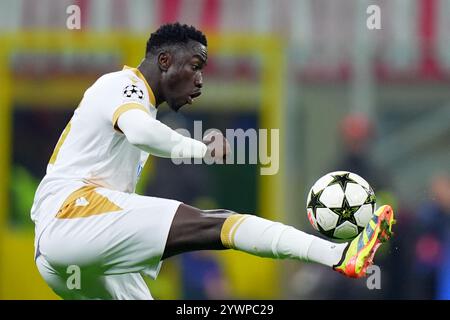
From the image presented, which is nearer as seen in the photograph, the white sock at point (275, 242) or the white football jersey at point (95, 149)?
the white sock at point (275, 242)

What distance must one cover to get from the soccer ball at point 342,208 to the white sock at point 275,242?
373 mm

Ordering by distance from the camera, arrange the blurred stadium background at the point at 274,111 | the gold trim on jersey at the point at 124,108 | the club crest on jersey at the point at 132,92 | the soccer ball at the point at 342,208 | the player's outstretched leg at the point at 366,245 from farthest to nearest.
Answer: the blurred stadium background at the point at 274,111 < the soccer ball at the point at 342,208 < the club crest on jersey at the point at 132,92 < the gold trim on jersey at the point at 124,108 < the player's outstretched leg at the point at 366,245

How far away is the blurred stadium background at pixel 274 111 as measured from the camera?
1404cm

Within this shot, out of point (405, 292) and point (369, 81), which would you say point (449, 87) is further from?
point (405, 292)

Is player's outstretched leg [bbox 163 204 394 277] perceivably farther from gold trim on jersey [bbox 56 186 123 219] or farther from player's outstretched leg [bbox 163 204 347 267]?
gold trim on jersey [bbox 56 186 123 219]

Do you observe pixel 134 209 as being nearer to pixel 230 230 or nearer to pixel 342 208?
pixel 230 230

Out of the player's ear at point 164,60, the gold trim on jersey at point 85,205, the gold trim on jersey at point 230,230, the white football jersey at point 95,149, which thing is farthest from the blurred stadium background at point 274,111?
the gold trim on jersey at point 85,205

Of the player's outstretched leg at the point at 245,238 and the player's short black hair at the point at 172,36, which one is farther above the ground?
the player's short black hair at the point at 172,36

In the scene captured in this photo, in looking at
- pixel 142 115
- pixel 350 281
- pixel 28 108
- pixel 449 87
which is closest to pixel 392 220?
pixel 142 115

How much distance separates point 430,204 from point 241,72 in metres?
5.35

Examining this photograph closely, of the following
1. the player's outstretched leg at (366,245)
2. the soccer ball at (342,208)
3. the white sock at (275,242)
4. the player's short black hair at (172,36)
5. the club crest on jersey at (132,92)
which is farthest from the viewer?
the player's short black hair at (172,36)

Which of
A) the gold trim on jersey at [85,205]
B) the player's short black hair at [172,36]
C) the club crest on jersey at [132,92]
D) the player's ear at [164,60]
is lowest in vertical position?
the gold trim on jersey at [85,205]

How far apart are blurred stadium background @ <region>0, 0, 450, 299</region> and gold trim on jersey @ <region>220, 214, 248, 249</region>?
16.1ft

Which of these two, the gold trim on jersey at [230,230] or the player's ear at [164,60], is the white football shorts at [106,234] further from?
the player's ear at [164,60]
